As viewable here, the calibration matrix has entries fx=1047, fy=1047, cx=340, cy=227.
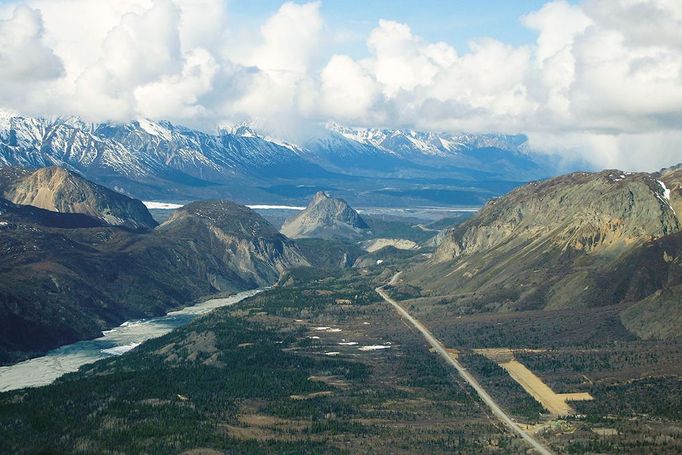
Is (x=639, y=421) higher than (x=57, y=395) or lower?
lower

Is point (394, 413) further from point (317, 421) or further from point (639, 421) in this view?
point (639, 421)

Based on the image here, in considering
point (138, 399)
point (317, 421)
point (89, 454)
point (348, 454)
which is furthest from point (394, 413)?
point (89, 454)

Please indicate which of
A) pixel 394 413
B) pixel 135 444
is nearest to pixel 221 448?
pixel 135 444

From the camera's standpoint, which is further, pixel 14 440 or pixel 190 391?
pixel 190 391

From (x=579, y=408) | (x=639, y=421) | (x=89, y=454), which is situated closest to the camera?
(x=89, y=454)

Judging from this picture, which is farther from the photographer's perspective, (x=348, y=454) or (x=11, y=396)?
(x=11, y=396)

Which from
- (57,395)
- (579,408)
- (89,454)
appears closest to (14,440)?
(89,454)

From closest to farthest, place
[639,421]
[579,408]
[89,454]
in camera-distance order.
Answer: [89,454]
[639,421]
[579,408]

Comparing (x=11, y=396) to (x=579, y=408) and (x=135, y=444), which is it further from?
(x=579, y=408)
